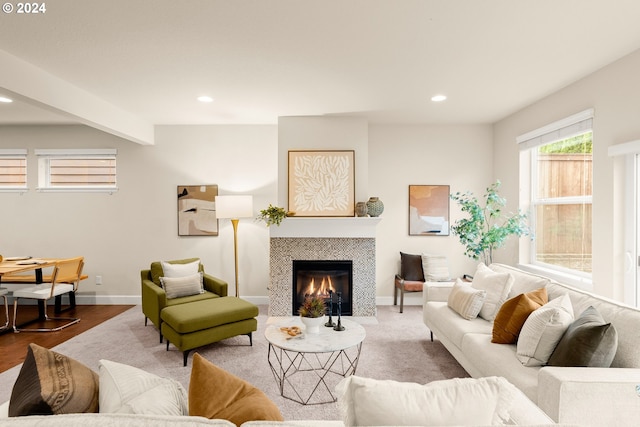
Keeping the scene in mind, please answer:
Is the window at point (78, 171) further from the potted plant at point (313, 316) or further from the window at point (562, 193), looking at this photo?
the window at point (562, 193)

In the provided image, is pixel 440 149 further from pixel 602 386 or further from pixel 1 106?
pixel 1 106

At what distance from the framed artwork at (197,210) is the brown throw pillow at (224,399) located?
3937 mm

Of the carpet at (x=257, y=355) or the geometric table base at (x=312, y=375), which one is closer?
the geometric table base at (x=312, y=375)

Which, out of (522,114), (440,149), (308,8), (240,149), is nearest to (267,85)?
(308,8)

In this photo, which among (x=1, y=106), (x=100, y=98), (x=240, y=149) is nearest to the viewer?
(x=100, y=98)

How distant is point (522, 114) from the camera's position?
13.7 ft

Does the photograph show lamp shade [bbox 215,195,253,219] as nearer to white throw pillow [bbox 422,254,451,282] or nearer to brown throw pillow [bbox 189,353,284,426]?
white throw pillow [bbox 422,254,451,282]

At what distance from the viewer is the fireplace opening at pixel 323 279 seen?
14.5ft

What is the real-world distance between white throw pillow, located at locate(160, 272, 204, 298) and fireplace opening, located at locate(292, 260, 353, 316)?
1234 mm

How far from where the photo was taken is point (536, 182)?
4129mm

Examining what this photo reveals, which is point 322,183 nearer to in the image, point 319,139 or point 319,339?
point 319,139

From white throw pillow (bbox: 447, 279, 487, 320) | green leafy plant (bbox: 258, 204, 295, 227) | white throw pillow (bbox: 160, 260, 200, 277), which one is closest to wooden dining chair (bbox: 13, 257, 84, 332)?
white throw pillow (bbox: 160, 260, 200, 277)

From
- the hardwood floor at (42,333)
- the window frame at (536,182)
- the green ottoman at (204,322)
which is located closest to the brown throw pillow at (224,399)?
the green ottoman at (204,322)

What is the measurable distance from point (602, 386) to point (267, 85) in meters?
3.22
